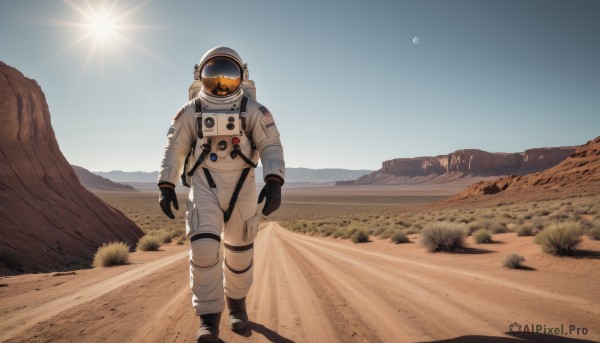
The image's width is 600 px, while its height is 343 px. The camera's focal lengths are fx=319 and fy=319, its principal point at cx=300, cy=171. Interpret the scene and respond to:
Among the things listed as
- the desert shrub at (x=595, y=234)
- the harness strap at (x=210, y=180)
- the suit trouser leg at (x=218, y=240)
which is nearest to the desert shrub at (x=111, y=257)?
the suit trouser leg at (x=218, y=240)

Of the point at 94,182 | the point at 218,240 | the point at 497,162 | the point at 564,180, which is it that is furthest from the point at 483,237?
the point at 94,182

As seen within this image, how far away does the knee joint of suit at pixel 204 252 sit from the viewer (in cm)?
316

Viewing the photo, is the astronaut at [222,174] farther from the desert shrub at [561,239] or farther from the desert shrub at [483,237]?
the desert shrub at [483,237]

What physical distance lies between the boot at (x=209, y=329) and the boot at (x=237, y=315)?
1.02 ft

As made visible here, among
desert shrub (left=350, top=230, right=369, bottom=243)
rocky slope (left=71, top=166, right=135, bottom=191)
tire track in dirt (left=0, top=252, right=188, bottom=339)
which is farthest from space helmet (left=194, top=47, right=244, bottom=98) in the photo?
rocky slope (left=71, top=166, right=135, bottom=191)

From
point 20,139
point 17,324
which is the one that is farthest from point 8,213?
point 17,324

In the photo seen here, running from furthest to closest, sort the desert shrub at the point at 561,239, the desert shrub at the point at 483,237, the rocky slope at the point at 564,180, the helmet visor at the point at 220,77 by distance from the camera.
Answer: the rocky slope at the point at 564,180 → the desert shrub at the point at 483,237 → the desert shrub at the point at 561,239 → the helmet visor at the point at 220,77

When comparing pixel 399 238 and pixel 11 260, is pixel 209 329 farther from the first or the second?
pixel 11 260

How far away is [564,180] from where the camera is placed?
136 feet

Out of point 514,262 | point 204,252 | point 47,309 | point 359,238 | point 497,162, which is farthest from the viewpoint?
point 497,162

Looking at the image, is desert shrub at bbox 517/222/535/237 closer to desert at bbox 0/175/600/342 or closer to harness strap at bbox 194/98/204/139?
desert at bbox 0/175/600/342

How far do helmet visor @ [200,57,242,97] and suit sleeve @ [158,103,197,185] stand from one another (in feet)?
1.15

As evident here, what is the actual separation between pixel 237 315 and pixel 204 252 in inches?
34.8

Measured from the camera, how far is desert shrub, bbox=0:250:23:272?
34.7ft
